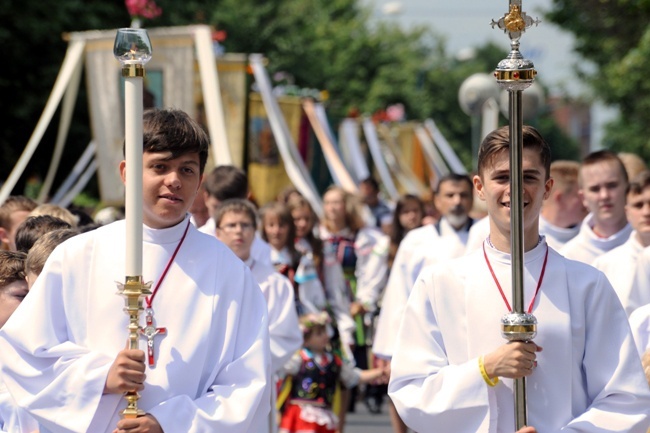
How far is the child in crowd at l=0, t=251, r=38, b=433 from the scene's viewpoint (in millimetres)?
5129

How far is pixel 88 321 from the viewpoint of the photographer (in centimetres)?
457

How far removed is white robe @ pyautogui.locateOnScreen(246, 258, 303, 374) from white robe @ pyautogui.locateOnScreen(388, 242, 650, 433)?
351cm

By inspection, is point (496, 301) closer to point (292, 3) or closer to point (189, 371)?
point (189, 371)

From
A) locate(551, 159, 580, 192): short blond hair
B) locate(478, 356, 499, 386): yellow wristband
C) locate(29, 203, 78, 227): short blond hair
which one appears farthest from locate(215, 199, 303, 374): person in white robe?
locate(478, 356, 499, 386): yellow wristband

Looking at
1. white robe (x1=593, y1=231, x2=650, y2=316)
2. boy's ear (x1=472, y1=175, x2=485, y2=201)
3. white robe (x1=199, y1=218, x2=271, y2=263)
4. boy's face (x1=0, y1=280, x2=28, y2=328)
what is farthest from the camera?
white robe (x1=199, y1=218, x2=271, y2=263)

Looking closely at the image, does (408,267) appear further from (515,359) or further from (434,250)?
(515,359)

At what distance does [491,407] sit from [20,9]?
2193 cm

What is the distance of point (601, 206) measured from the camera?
8.34 metres

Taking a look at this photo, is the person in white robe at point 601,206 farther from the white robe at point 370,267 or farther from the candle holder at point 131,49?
the white robe at point 370,267

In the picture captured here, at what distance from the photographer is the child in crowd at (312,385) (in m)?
9.61

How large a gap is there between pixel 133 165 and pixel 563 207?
538 centimetres

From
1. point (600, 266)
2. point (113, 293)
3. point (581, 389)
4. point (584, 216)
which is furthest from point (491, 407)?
point (584, 216)

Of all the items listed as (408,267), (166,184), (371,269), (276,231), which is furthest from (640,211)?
(371,269)

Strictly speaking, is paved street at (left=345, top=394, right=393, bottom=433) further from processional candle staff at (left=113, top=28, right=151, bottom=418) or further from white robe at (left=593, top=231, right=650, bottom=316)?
processional candle staff at (left=113, top=28, right=151, bottom=418)
